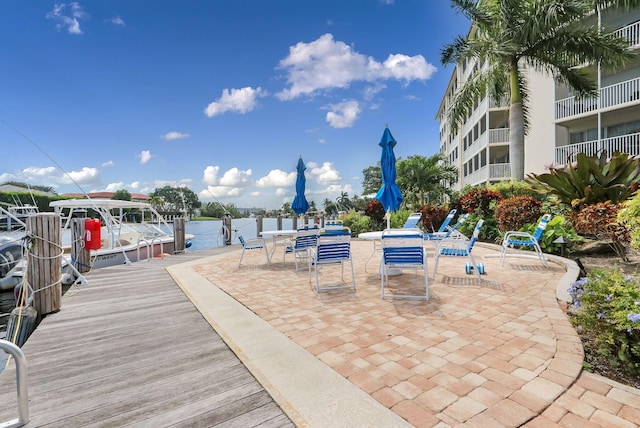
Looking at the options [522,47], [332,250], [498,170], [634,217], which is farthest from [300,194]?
[498,170]

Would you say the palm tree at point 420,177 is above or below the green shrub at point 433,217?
above

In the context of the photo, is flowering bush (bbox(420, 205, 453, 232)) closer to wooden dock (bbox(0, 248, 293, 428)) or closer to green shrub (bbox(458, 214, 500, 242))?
green shrub (bbox(458, 214, 500, 242))

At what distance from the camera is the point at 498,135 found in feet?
69.4

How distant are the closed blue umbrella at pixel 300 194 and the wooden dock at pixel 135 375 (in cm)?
630

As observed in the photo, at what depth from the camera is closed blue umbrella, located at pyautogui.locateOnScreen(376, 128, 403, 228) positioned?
642cm

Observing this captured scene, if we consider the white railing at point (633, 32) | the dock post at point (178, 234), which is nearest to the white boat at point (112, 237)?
the dock post at point (178, 234)

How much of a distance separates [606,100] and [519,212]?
43.3 feet

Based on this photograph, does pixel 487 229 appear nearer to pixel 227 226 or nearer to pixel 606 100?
pixel 227 226

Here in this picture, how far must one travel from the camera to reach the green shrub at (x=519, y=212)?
8.14 meters

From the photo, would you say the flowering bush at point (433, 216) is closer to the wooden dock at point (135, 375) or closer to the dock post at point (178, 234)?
the dock post at point (178, 234)

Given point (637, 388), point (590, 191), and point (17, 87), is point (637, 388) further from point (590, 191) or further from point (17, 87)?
point (17, 87)

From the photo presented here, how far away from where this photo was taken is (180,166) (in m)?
11.0

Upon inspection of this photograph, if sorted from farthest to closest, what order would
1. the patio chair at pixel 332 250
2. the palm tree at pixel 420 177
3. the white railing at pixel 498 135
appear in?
the palm tree at pixel 420 177 → the white railing at pixel 498 135 → the patio chair at pixel 332 250

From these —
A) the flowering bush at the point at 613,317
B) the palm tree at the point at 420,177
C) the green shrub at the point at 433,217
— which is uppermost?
the palm tree at the point at 420,177
